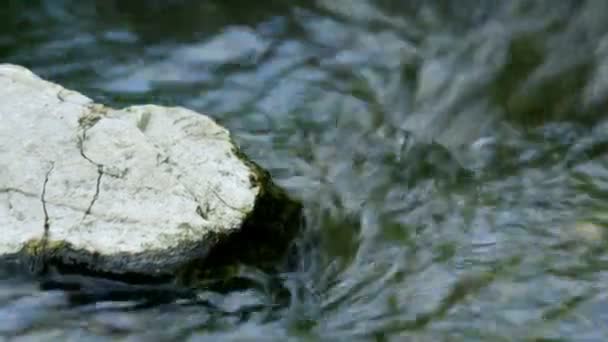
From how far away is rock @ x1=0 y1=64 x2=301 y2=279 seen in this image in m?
3.31

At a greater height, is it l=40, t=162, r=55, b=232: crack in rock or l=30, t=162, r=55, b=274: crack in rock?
l=40, t=162, r=55, b=232: crack in rock

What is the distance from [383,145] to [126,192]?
1376mm

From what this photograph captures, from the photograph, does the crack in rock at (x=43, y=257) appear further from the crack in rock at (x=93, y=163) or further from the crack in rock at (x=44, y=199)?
the crack in rock at (x=93, y=163)

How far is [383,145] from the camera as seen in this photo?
445 cm

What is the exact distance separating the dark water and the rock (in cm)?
13

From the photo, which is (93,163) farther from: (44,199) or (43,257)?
(43,257)

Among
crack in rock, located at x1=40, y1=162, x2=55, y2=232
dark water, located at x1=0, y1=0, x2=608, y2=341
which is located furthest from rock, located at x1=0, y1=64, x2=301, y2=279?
dark water, located at x1=0, y1=0, x2=608, y2=341

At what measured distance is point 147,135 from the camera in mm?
3828

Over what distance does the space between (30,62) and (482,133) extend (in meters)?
2.37

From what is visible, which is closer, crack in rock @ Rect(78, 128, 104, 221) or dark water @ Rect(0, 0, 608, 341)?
dark water @ Rect(0, 0, 608, 341)

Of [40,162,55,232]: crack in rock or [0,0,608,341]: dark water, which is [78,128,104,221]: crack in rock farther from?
[0,0,608,341]: dark water

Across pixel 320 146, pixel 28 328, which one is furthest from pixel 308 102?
pixel 28 328

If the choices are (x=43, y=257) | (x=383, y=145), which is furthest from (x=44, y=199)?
(x=383, y=145)

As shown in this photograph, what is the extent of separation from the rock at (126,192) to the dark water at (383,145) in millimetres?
135
